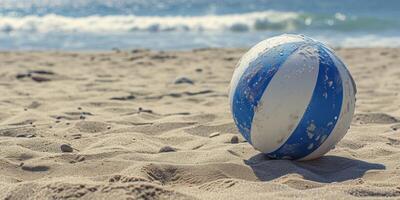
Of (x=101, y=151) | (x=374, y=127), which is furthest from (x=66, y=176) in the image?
(x=374, y=127)

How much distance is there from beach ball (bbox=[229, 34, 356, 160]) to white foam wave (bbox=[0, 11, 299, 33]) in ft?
47.6

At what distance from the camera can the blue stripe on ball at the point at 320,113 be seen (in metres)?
3.52

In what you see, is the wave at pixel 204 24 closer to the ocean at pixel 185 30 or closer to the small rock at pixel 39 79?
the ocean at pixel 185 30

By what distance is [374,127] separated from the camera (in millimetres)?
4824

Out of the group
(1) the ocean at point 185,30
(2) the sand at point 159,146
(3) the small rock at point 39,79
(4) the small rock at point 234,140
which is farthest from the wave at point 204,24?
(4) the small rock at point 234,140

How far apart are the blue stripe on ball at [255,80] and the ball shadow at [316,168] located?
22cm

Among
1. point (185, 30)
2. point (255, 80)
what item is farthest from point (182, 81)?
point (185, 30)

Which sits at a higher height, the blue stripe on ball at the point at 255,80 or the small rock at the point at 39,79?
the blue stripe on ball at the point at 255,80

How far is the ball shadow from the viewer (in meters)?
3.45

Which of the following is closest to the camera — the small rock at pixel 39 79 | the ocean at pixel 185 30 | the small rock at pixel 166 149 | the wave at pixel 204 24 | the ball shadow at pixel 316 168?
the ball shadow at pixel 316 168

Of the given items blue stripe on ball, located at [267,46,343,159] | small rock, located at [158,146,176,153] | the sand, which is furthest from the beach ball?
small rock, located at [158,146,176,153]

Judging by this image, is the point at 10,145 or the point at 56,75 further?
the point at 56,75

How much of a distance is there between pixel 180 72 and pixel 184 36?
7.67 metres

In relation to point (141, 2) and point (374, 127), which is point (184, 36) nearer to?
point (374, 127)
